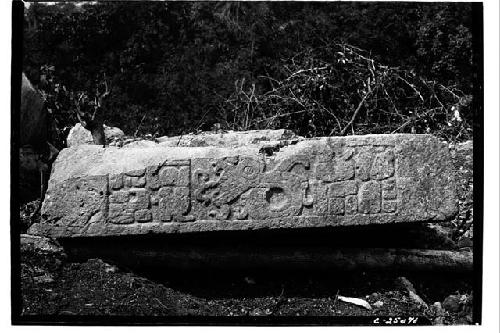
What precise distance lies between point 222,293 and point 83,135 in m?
1.79

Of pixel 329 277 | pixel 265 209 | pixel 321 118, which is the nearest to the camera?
pixel 265 209

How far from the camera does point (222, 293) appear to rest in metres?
5.16

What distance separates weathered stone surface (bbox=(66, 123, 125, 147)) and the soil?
106cm

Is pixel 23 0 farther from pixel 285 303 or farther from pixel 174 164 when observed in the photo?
pixel 285 303

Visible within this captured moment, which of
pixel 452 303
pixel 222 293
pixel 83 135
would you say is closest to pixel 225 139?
Answer: pixel 222 293

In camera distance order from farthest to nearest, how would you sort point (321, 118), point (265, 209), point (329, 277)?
point (321, 118), point (329, 277), point (265, 209)

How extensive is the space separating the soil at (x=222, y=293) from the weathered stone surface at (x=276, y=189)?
16.3 inches

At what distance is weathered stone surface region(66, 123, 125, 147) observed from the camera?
614 cm

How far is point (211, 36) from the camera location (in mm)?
6969

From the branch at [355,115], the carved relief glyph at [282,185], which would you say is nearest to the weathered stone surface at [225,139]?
the carved relief glyph at [282,185]

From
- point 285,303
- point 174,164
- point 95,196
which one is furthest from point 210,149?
point 285,303

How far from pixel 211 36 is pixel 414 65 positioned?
1.69 metres

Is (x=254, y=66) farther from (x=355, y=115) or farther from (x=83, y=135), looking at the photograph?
(x=83, y=135)

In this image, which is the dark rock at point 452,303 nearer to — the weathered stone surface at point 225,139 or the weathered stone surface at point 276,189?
the weathered stone surface at point 276,189
